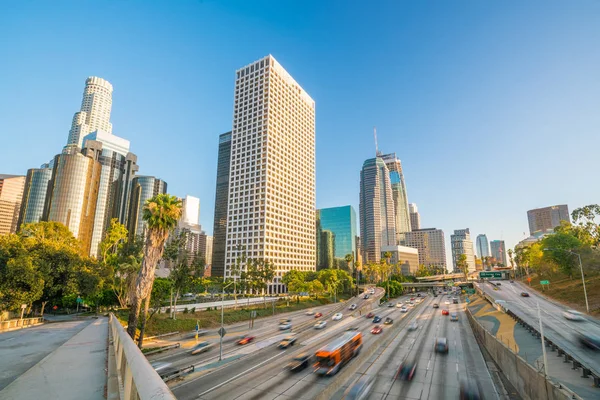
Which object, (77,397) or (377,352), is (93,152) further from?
(77,397)

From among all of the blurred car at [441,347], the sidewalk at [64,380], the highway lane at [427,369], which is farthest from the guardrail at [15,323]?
the blurred car at [441,347]

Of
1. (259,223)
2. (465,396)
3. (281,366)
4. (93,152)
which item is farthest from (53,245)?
(93,152)

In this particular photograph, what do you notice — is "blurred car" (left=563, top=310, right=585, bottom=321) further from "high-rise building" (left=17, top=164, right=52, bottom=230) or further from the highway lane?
"high-rise building" (left=17, top=164, right=52, bottom=230)

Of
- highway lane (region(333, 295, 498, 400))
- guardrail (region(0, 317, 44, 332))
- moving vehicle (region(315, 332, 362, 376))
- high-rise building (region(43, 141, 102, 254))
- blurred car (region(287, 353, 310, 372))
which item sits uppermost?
high-rise building (region(43, 141, 102, 254))

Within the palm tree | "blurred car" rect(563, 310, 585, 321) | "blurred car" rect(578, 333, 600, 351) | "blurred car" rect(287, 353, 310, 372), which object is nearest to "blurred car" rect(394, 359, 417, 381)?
"blurred car" rect(287, 353, 310, 372)

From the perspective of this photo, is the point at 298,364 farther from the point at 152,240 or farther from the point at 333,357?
the point at 152,240

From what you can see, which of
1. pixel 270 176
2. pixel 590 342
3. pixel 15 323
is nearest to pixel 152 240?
pixel 15 323
